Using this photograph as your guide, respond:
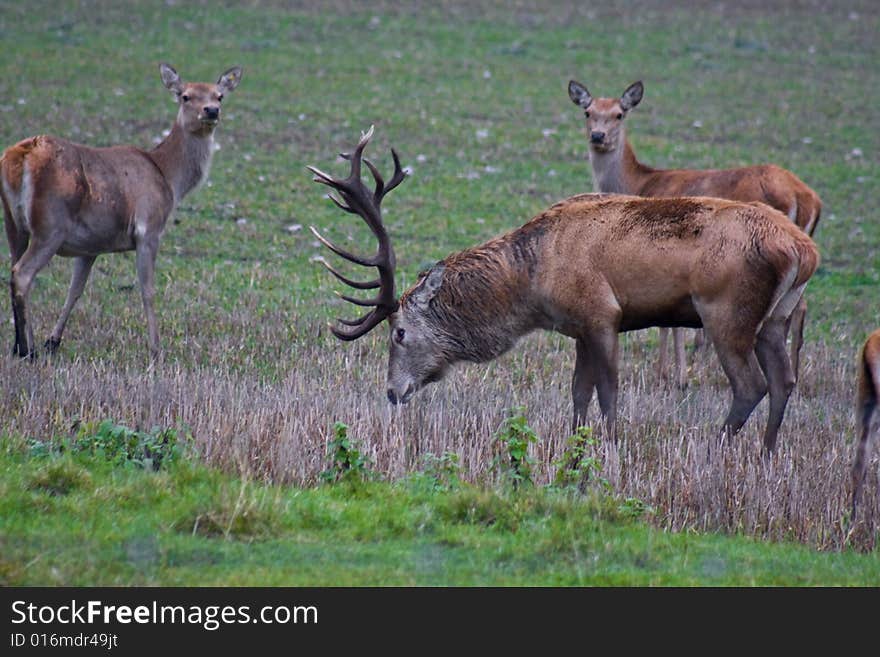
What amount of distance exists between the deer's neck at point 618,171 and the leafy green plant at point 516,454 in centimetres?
609

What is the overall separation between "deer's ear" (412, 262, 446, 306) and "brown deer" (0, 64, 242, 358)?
2.75 metres

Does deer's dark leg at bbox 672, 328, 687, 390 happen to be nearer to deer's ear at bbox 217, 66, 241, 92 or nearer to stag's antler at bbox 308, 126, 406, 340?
stag's antler at bbox 308, 126, 406, 340

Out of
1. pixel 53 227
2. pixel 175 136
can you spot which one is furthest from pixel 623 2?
pixel 53 227

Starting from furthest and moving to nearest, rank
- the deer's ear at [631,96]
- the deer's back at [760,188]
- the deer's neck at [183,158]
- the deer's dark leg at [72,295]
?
the deer's ear at [631,96]
the deer's neck at [183,158]
the deer's back at [760,188]
the deer's dark leg at [72,295]

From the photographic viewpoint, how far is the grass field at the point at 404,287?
678 cm

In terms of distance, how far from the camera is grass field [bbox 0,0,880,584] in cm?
678

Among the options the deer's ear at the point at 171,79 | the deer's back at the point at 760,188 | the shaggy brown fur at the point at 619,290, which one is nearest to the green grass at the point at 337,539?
the shaggy brown fur at the point at 619,290

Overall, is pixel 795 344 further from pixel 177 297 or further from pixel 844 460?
pixel 177 297

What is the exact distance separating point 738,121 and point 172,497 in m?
18.8

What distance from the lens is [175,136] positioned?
13.0 meters

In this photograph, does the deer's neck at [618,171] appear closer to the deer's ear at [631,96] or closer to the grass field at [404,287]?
the deer's ear at [631,96]

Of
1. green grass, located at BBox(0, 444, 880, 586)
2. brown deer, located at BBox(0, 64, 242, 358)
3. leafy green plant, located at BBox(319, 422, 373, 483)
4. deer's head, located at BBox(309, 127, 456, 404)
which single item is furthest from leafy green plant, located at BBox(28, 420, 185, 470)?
brown deer, located at BBox(0, 64, 242, 358)

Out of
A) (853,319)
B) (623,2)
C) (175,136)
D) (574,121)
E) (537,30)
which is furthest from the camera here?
(623,2)
